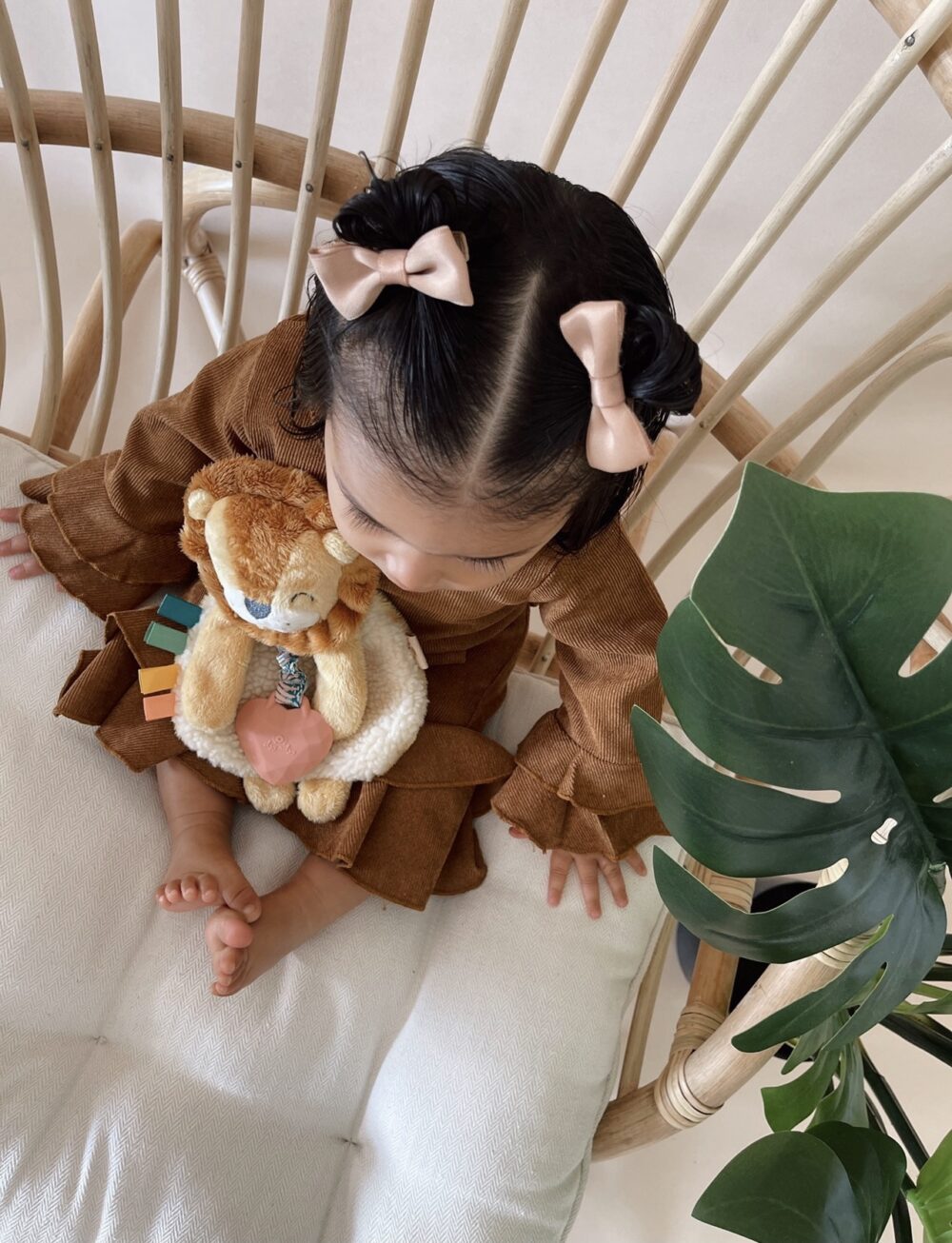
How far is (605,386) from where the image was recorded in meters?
0.47

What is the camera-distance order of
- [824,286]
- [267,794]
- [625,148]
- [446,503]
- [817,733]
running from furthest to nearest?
[625,148] → [267,794] → [824,286] → [446,503] → [817,733]

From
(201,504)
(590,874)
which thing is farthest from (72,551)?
(590,874)

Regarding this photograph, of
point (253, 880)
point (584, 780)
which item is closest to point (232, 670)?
point (253, 880)

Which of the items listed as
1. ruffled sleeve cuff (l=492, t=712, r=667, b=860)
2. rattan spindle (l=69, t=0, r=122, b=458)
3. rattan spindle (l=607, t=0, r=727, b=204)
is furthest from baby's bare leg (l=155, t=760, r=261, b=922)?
rattan spindle (l=607, t=0, r=727, b=204)

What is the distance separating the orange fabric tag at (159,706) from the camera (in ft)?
2.33

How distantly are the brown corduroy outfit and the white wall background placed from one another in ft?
1.32

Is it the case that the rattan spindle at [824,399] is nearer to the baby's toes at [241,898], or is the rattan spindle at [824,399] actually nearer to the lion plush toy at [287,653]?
the lion plush toy at [287,653]

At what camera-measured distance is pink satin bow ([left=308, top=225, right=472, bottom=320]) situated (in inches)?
17.4

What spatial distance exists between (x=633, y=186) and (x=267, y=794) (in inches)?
21.0

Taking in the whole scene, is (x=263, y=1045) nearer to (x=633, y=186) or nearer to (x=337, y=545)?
(x=337, y=545)

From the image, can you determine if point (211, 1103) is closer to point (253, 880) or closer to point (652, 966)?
point (253, 880)

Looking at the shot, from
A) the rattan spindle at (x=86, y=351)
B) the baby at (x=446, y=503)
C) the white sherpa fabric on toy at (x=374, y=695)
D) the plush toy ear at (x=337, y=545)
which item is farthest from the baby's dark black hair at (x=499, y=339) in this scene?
the rattan spindle at (x=86, y=351)

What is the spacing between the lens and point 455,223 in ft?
1.60

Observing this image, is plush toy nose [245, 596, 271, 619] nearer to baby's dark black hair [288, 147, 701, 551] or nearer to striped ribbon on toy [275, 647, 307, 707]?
striped ribbon on toy [275, 647, 307, 707]
